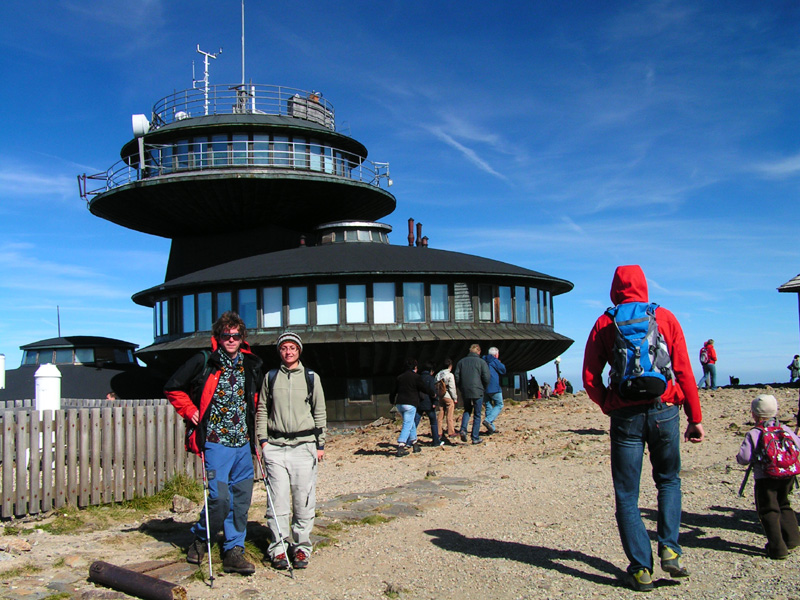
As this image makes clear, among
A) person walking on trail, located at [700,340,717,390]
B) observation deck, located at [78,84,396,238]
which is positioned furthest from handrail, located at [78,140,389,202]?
person walking on trail, located at [700,340,717,390]

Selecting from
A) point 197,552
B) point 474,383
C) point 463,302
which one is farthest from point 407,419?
point 463,302

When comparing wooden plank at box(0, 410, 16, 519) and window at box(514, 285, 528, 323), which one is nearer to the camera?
wooden plank at box(0, 410, 16, 519)

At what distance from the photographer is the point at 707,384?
84.8ft

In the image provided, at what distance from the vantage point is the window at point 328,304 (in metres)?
24.6

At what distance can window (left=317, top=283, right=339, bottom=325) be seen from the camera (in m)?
24.6

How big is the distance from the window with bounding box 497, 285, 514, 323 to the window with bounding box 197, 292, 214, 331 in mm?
10580

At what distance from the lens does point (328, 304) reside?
81.1 feet

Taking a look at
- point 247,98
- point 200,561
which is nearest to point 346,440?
point 200,561

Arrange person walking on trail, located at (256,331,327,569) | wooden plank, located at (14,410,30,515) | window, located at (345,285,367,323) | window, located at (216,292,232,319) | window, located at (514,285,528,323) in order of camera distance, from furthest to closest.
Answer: window, located at (514,285,528,323), window, located at (216,292,232,319), window, located at (345,285,367,323), wooden plank, located at (14,410,30,515), person walking on trail, located at (256,331,327,569)

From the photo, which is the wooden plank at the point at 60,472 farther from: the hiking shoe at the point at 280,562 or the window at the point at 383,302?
the window at the point at 383,302

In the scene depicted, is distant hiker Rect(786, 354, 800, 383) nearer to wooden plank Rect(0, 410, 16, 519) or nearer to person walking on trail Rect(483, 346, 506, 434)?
person walking on trail Rect(483, 346, 506, 434)

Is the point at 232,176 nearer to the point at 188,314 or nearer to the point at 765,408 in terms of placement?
the point at 188,314

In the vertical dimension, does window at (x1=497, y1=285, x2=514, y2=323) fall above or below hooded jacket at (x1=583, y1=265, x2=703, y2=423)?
above

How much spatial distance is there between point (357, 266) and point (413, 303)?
233cm
